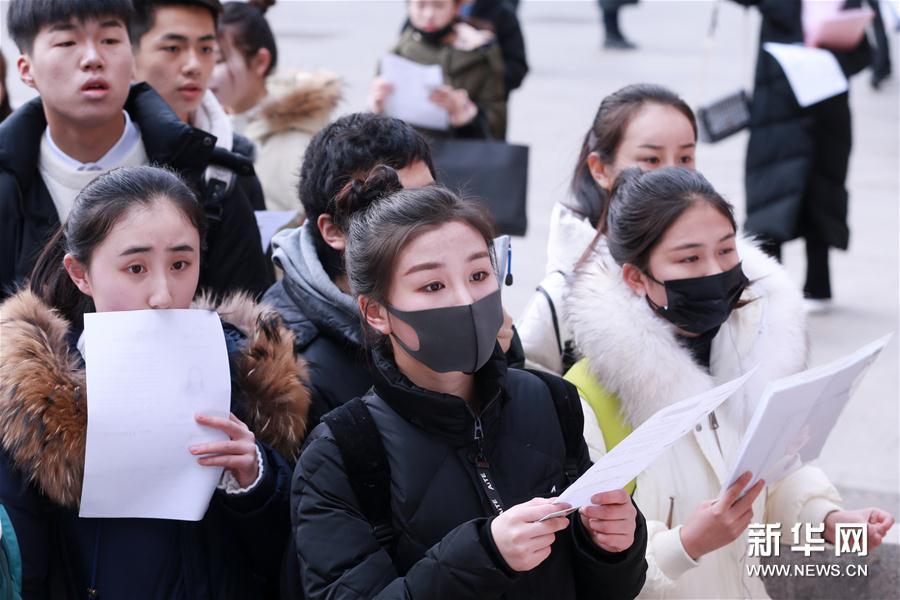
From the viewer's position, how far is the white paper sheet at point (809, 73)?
6.44m

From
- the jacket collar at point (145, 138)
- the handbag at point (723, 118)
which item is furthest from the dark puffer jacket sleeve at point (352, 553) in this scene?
the handbag at point (723, 118)

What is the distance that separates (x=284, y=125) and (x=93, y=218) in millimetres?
2637

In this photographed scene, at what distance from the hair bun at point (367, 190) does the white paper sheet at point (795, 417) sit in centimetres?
86

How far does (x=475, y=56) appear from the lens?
6.05 meters

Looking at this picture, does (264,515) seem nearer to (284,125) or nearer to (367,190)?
(367,190)

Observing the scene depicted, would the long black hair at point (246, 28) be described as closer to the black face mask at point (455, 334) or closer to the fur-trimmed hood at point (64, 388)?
the fur-trimmed hood at point (64, 388)

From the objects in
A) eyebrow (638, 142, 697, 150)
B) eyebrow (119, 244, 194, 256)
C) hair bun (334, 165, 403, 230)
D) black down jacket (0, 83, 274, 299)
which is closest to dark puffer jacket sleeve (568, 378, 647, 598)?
hair bun (334, 165, 403, 230)

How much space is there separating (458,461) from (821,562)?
1.54 meters

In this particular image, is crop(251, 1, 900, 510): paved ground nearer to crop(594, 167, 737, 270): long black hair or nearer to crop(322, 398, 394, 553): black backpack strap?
crop(594, 167, 737, 270): long black hair

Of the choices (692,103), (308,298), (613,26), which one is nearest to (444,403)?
(308,298)

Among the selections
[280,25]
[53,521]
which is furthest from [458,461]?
[280,25]

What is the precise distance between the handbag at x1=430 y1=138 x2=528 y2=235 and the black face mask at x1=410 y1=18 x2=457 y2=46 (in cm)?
76

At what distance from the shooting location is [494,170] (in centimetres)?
546

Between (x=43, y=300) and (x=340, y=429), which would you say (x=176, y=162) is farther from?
(x=340, y=429)
